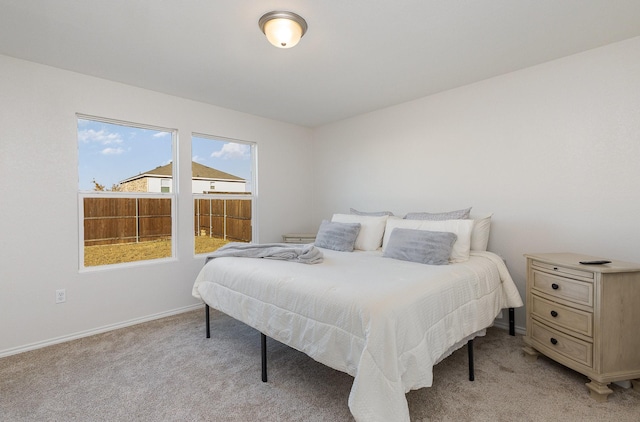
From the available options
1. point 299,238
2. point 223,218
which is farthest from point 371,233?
point 223,218

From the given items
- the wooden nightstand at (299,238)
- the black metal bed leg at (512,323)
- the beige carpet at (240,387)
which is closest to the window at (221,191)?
the wooden nightstand at (299,238)

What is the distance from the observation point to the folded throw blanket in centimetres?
235

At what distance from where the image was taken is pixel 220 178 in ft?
12.6

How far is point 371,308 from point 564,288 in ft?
5.10

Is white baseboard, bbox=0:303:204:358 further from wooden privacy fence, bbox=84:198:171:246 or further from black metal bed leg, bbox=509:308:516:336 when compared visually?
black metal bed leg, bbox=509:308:516:336

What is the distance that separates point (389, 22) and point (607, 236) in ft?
7.72

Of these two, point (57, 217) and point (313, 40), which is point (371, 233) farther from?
point (57, 217)

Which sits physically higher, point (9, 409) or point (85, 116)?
point (85, 116)

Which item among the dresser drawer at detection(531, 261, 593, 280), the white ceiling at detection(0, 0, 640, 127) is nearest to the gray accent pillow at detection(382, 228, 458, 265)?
the dresser drawer at detection(531, 261, 593, 280)

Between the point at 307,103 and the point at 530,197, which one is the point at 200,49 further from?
the point at 530,197

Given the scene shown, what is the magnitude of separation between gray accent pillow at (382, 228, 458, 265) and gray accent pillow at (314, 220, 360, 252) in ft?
1.75

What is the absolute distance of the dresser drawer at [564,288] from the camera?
1885 millimetres

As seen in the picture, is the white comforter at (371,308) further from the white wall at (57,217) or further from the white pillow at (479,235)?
the white wall at (57,217)

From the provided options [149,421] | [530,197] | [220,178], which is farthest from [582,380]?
[220,178]
